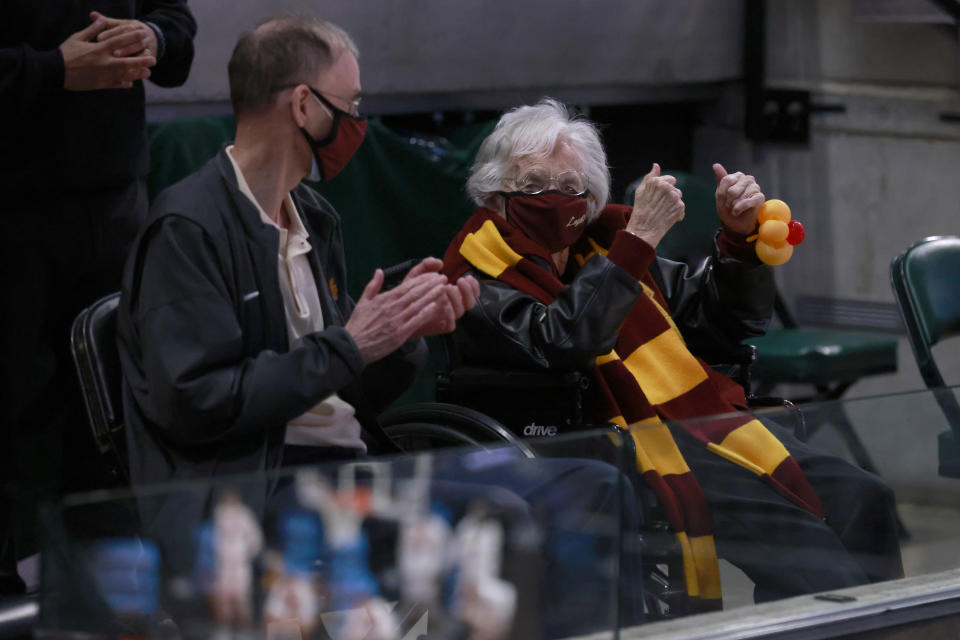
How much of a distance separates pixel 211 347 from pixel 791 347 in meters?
2.56

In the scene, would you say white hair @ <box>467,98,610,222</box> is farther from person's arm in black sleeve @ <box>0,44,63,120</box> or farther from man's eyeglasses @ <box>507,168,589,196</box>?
person's arm in black sleeve @ <box>0,44,63,120</box>

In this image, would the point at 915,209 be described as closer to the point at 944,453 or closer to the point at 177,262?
the point at 944,453

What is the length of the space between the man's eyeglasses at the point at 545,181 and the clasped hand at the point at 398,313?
0.67 meters

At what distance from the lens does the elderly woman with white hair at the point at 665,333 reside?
81.6 inches

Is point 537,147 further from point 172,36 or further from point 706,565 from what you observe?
point 706,565

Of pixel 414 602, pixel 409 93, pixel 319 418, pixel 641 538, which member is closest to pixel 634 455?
pixel 641 538

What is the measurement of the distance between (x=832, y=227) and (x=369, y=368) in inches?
127

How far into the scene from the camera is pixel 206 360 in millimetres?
2002

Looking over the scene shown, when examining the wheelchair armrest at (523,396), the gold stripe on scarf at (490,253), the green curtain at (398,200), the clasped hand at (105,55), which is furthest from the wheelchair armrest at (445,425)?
the green curtain at (398,200)

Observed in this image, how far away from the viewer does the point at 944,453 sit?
233 centimetres

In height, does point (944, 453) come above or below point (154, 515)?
below

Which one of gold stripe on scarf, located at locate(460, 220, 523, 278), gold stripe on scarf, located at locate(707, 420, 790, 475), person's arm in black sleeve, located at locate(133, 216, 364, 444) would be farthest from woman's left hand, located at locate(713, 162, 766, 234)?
person's arm in black sleeve, located at locate(133, 216, 364, 444)

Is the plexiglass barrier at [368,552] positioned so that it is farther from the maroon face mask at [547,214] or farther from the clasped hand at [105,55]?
the clasped hand at [105,55]

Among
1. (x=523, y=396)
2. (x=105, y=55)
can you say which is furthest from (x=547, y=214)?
(x=105, y=55)
